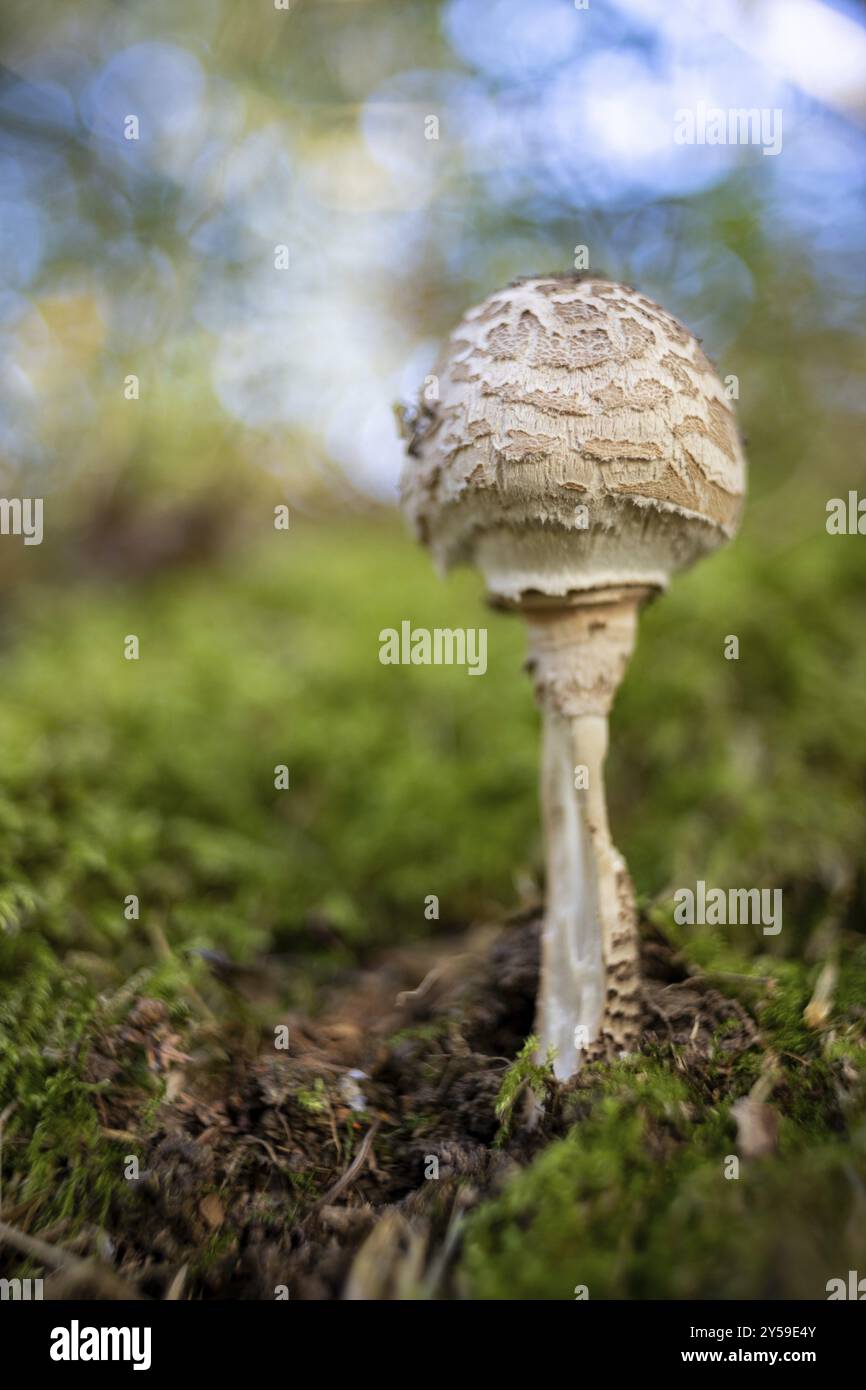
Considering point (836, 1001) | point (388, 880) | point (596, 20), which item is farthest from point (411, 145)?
point (836, 1001)

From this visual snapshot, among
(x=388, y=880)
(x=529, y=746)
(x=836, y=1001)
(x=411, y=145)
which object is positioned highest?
(x=411, y=145)

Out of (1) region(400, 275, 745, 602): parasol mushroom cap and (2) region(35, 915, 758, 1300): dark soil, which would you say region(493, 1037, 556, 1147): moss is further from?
(1) region(400, 275, 745, 602): parasol mushroom cap

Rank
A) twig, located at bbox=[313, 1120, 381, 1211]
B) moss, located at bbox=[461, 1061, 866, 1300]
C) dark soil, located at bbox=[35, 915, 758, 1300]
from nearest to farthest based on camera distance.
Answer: moss, located at bbox=[461, 1061, 866, 1300] → dark soil, located at bbox=[35, 915, 758, 1300] → twig, located at bbox=[313, 1120, 381, 1211]

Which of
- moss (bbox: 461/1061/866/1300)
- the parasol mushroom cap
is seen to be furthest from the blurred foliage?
the parasol mushroom cap

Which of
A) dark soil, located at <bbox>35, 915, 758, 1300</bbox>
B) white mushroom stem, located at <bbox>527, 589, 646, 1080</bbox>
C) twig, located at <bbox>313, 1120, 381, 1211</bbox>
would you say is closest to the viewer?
dark soil, located at <bbox>35, 915, 758, 1300</bbox>

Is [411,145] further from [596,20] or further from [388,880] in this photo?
[388,880]

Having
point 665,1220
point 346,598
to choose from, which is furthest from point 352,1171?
point 346,598

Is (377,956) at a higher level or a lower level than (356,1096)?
higher

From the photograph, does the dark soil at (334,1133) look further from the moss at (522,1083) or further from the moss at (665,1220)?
A: the moss at (665,1220)

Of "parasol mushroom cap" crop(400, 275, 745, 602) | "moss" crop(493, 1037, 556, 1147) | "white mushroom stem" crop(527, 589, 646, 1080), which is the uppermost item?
"parasol mushroom cap" crop(400, 275, 745, 602)
